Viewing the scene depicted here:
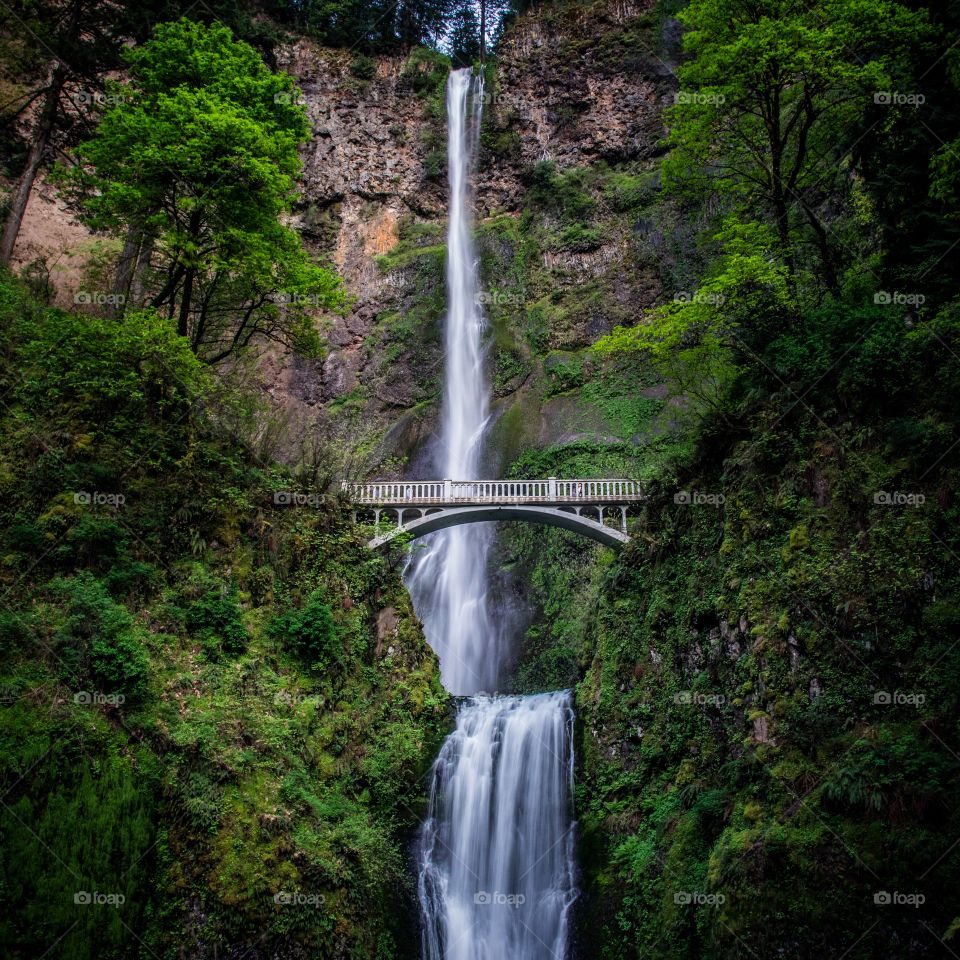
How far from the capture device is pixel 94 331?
39.8 ft

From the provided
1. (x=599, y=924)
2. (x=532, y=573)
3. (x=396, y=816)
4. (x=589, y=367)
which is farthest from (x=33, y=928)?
(x=589, y=367)

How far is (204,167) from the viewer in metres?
13.1

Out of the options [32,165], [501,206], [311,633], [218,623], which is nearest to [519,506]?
[311,633]

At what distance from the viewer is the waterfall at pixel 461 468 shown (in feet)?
84.3

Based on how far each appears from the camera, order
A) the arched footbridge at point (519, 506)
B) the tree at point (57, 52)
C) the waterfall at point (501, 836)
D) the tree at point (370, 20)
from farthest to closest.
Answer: the tree at point (370, 20), the arched footbridge at point (519, 506), the tree at point (57, 52), the waterfall at point (501, 836)

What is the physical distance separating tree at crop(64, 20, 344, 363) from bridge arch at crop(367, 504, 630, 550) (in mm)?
7534

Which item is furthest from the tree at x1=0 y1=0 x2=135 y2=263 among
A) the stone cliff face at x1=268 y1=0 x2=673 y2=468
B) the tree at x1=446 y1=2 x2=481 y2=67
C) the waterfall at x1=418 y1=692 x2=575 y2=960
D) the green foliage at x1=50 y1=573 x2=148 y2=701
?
the tree at x1=446 y1=2 x2=481 y2=67

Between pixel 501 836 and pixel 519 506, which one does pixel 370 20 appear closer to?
pixel 519 506

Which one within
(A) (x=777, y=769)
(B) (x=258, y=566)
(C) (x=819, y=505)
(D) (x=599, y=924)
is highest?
(C) (x=819, y=505)

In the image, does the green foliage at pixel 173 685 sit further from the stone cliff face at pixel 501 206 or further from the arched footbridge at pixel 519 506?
the stone cliff face at pixel 501 206

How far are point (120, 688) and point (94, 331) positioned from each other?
19.8 feet

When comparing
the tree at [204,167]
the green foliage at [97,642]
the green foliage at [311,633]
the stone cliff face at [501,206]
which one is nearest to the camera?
the green foliage at [97,642]

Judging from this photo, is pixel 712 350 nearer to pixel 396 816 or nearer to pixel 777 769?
pixel 777 769

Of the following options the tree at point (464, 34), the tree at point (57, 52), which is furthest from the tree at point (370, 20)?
the tree at point (57, 52)
